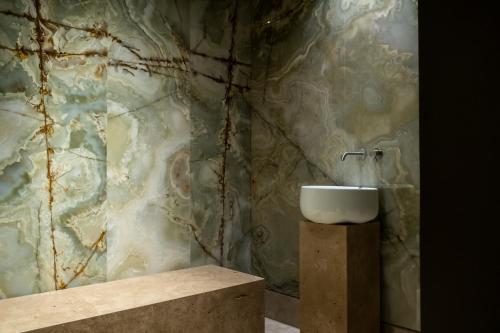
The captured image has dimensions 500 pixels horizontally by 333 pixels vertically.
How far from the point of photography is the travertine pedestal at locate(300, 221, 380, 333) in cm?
222

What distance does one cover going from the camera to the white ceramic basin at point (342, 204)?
2250mm

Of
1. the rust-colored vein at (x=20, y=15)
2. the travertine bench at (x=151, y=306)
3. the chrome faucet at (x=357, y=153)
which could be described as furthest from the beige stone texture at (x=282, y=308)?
the rust-colored vein at (x=20, y=15)

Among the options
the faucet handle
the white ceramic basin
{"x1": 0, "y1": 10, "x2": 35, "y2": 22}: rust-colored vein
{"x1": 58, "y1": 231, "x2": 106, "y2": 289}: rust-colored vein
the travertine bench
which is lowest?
the travertine bench

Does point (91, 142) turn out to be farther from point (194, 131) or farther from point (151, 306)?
point (151, 306)

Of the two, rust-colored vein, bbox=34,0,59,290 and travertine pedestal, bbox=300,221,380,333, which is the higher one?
rust-colored vein, bbox=34,0,59,290

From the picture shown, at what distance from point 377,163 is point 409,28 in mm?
761

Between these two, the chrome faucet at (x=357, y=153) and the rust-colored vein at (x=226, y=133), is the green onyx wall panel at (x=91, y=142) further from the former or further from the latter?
the chrome faucet at (x=357, y=153)

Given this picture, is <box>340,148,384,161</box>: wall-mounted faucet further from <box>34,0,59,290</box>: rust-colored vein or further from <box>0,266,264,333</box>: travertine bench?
<box>34,0,59,290</box>: rust-colored vein

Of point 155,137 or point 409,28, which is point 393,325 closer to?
point 409,28

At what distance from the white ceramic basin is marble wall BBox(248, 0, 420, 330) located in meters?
0.17

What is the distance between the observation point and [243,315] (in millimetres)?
2449

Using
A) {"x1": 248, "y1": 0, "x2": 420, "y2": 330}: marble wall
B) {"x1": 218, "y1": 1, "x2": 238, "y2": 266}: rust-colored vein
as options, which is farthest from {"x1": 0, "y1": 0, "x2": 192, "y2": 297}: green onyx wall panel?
{"x1": 248, "y1": 0, "x2": 420, "y2": 330}: marble wall

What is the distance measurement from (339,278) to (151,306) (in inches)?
38.5
